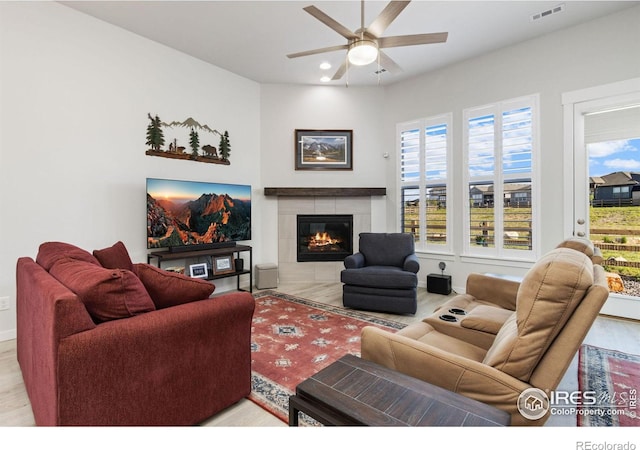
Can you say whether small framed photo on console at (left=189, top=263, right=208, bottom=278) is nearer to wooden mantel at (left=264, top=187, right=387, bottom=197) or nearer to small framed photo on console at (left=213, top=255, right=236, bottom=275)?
small framed photo on console at (left=213, top=255, right=236, bottom=275)

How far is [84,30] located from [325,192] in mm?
3543

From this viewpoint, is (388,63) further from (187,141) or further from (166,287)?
(187,141)

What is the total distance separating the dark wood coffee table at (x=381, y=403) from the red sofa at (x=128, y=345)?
2.45 feet

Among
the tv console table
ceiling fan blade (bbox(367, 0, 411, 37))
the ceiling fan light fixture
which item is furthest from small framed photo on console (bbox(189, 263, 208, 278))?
ceiling fan blade (bbox(367, 0, 411, 37))

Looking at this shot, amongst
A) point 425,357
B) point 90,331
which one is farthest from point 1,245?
point 425,357

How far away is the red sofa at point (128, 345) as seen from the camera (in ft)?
4.19

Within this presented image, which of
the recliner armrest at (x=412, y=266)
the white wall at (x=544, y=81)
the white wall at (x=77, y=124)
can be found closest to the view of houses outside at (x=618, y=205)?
the white wall at (x=544, y=81)

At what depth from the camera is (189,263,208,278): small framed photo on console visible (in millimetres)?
4043

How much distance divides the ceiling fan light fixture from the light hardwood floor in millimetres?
2578

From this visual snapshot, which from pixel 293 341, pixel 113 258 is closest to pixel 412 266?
pixel 293 341

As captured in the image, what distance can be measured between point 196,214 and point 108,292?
9.32ft

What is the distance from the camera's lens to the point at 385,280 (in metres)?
3.63

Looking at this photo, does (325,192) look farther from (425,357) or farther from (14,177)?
(425,357)

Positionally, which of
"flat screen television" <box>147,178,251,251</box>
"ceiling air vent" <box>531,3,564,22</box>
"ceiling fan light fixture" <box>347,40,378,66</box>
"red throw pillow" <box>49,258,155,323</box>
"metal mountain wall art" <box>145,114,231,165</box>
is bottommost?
"red throw pillow" <box>49,258,155,323</box>
